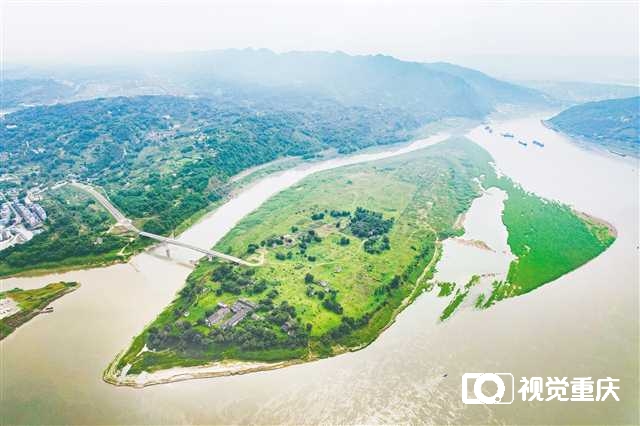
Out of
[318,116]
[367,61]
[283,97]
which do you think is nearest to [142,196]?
[318,116]

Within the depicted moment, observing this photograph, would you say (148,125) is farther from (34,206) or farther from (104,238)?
(104,238)

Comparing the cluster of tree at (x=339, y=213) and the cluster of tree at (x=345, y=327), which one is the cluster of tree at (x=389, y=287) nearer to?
the cluster of tree at (x=345, y=327)

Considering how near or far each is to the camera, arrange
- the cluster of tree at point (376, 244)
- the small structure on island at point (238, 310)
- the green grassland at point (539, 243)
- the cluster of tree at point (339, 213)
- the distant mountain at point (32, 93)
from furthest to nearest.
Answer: the distant mountain at point (32, 93) → the cluster of tree at point (339, 213) → the cluster of tree at point (376, 244) → the green grassland at point (539, 243) → the small structure on island at point (238, 310)

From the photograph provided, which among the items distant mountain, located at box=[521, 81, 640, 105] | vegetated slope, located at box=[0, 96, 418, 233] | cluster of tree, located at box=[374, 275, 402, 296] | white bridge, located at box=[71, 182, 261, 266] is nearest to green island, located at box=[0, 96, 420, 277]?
vegetated slope, located at box=[0, 96, 418, 233]

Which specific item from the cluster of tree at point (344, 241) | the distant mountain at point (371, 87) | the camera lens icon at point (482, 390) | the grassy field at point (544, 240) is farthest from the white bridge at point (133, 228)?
the distant mountain at point (371, 87)

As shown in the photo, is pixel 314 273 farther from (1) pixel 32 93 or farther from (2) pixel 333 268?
(1) pixel 32 93

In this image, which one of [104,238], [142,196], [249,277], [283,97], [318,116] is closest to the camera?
[249,277]
